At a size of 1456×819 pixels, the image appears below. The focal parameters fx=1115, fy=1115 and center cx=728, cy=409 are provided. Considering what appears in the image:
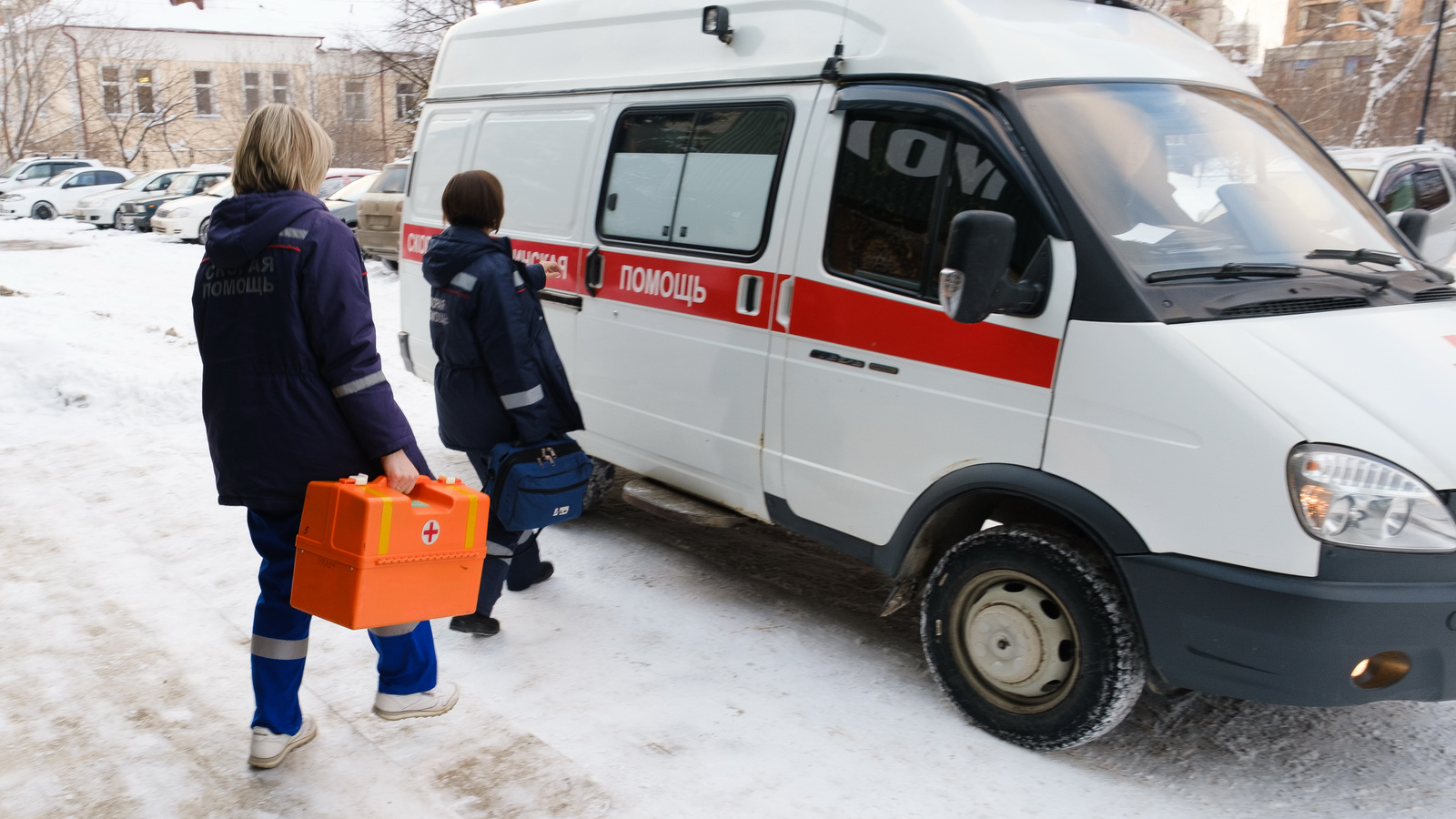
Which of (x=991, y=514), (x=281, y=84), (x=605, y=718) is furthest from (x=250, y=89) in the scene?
(x=991, y=514)

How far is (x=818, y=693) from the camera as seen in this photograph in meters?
4.06

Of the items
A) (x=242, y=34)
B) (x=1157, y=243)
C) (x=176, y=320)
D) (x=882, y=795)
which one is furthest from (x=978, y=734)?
(x=242, y=34)

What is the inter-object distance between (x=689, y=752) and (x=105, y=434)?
5327 millimetres

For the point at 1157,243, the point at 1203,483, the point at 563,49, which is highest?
the point at 563,49

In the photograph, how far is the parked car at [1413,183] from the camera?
12.6 meters

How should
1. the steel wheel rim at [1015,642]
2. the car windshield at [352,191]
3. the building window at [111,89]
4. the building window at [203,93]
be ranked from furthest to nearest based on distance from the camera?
the building window at [203,93] < the building window at [111,89] < the car windshield at [352,191] < the steel wheel rim at [1015,642]

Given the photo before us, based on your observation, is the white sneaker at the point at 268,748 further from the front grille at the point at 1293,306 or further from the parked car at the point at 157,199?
the parked car at the point at 157,199

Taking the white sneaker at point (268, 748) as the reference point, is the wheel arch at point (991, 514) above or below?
above

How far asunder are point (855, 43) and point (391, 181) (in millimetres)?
13964

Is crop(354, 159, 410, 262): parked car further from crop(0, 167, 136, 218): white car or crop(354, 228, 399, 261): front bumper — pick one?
crop(0, 167, 136, 218): white car

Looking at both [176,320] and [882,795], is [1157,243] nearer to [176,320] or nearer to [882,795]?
[882,795]

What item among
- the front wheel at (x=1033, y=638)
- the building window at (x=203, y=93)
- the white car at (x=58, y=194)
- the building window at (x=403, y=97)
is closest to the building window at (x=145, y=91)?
the building window at (x=203, y=93)

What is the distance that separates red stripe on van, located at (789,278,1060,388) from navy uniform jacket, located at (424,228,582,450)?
996 mm

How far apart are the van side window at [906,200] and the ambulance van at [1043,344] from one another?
1 cm
